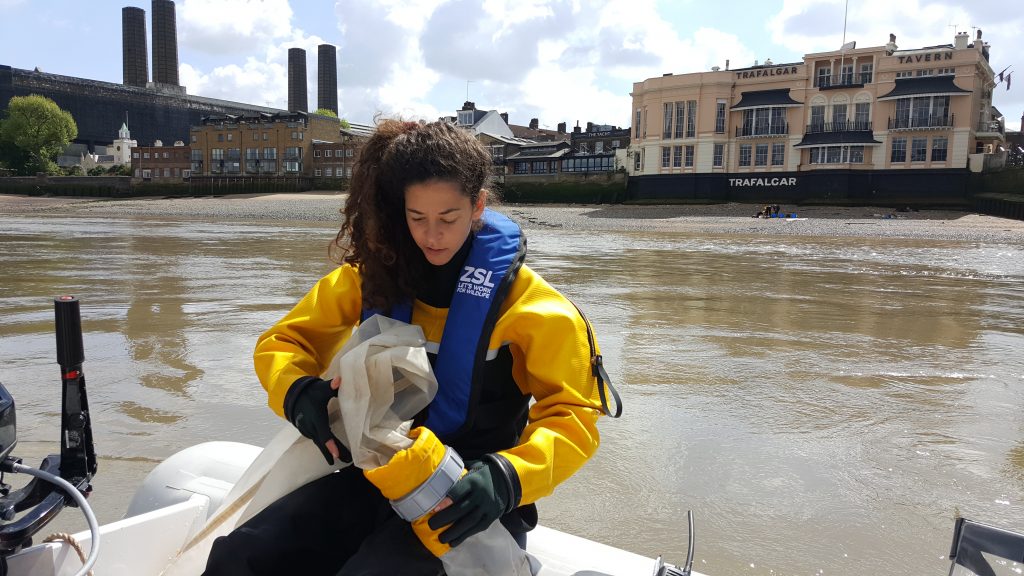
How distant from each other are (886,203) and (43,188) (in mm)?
74920

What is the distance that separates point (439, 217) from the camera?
1.83 meters

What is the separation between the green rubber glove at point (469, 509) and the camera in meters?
1.45

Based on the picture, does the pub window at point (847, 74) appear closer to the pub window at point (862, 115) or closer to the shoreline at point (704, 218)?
the pub window at point (862, 115)

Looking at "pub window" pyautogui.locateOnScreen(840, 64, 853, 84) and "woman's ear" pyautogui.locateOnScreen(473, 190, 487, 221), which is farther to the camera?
"pub window" pyautogui.locateOnScreen(840, 64, 853, 84)

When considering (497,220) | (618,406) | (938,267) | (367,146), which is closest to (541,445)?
(618,406)

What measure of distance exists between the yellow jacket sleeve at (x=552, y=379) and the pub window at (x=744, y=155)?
46643 millimetres

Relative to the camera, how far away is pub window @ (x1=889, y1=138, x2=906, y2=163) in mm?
41469

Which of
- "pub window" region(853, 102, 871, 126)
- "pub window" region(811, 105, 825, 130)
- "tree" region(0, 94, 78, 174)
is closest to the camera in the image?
"pub window" region(853, 102, 871, 126)

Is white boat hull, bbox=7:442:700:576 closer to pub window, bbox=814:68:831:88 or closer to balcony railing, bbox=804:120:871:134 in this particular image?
balcony railing, bbox=804:120:871:134

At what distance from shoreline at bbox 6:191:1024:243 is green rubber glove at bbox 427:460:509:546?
27112 millimetres

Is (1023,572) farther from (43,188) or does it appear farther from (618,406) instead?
(43,188)

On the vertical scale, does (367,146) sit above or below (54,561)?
above

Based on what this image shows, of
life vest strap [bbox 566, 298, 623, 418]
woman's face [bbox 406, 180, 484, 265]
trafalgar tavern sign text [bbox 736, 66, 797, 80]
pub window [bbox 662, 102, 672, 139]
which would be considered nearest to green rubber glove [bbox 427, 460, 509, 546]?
life vest strap [bbox 566, 298, 623, 418]

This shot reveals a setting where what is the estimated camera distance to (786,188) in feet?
144
